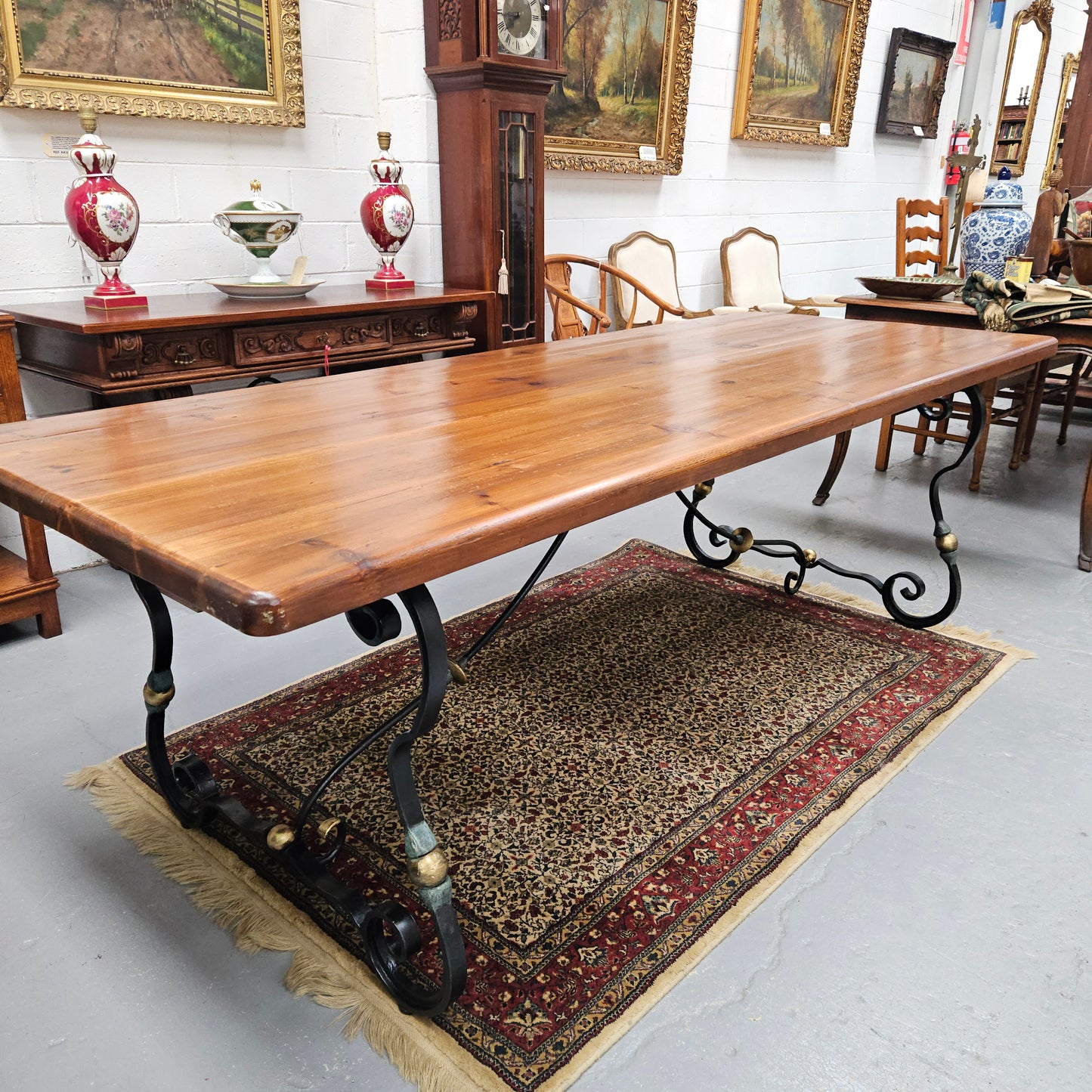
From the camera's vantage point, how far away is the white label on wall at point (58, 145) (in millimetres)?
2756

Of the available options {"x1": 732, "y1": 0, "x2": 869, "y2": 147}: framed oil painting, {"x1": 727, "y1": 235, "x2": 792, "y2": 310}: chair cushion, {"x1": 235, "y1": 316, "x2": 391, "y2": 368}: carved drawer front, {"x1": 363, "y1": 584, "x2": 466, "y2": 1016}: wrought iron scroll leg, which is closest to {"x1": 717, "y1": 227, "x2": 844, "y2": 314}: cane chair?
{"x1": 727, "y1": 235, "x2": 792, "y2": 310}: chair cushion

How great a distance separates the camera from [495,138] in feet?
11.0

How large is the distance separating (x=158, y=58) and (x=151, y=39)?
53 millimetres

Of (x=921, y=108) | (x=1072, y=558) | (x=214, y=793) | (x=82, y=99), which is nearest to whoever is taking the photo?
(x=214, y=793)

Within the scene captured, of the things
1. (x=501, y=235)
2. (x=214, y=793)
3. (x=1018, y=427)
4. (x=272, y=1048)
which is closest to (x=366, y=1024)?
(x=272, y=1048)

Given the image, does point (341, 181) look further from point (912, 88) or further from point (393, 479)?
point (912, 88)

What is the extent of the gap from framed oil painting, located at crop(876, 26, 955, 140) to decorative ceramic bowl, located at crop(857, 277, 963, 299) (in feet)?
10.9

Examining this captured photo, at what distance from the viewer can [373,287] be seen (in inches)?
130

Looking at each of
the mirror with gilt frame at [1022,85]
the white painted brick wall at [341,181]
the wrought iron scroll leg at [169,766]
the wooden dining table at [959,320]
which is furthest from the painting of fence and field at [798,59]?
the wrought iron scroll leg at [169,766]

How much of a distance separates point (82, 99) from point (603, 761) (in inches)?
97.2

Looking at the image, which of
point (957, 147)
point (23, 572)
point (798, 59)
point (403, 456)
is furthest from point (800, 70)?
point (403, 456)

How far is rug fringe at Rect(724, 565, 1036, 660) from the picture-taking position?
98.8 inches

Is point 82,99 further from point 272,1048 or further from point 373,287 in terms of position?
point 272,1048

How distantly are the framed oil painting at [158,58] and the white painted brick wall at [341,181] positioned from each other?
66 millimetres
